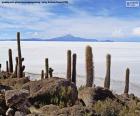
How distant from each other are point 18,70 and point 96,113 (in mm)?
14669

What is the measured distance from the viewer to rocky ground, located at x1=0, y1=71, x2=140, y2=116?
377 inches

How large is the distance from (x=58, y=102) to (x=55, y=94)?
1.01ft

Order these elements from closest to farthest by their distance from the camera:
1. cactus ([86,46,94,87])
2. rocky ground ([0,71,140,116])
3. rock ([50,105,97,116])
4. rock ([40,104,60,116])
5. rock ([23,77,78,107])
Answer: rock ([50,105,97,116]) → rocky ground ([0,71,140,116]) → rock ([40,104,60,116]) → rock ([23,77,78,107]) → cactus ([86,46,94,87])

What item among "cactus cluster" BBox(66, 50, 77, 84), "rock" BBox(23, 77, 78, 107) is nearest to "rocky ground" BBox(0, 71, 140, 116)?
"rock" BBox(23, 77, 78, 107)

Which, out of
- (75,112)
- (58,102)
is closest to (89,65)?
(58,102)

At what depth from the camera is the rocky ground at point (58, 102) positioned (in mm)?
9578

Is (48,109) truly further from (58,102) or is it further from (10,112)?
(58,102)

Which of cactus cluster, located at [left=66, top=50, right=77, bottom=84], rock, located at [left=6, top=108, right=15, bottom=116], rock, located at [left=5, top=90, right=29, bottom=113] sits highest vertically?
rock, located at [left=5, top=90, right=29, bottom=113]

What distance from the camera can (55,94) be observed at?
12148 mm

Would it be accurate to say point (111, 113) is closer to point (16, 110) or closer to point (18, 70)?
point (16, 110)

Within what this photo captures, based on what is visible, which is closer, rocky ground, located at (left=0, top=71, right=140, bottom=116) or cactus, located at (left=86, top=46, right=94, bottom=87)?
rocky ground, located at (left=0, top=71, right=140, bottom=116)

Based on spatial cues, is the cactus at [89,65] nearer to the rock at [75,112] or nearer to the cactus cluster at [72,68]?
the cactus cluster at [72,68]

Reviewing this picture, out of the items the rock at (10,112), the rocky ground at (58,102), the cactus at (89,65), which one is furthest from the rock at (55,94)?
the cactus at (89,65)

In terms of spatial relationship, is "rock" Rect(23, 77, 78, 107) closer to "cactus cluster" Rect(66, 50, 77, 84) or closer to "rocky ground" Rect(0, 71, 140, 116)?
"rocky ground" Rect(0, 71, 140, 116)
